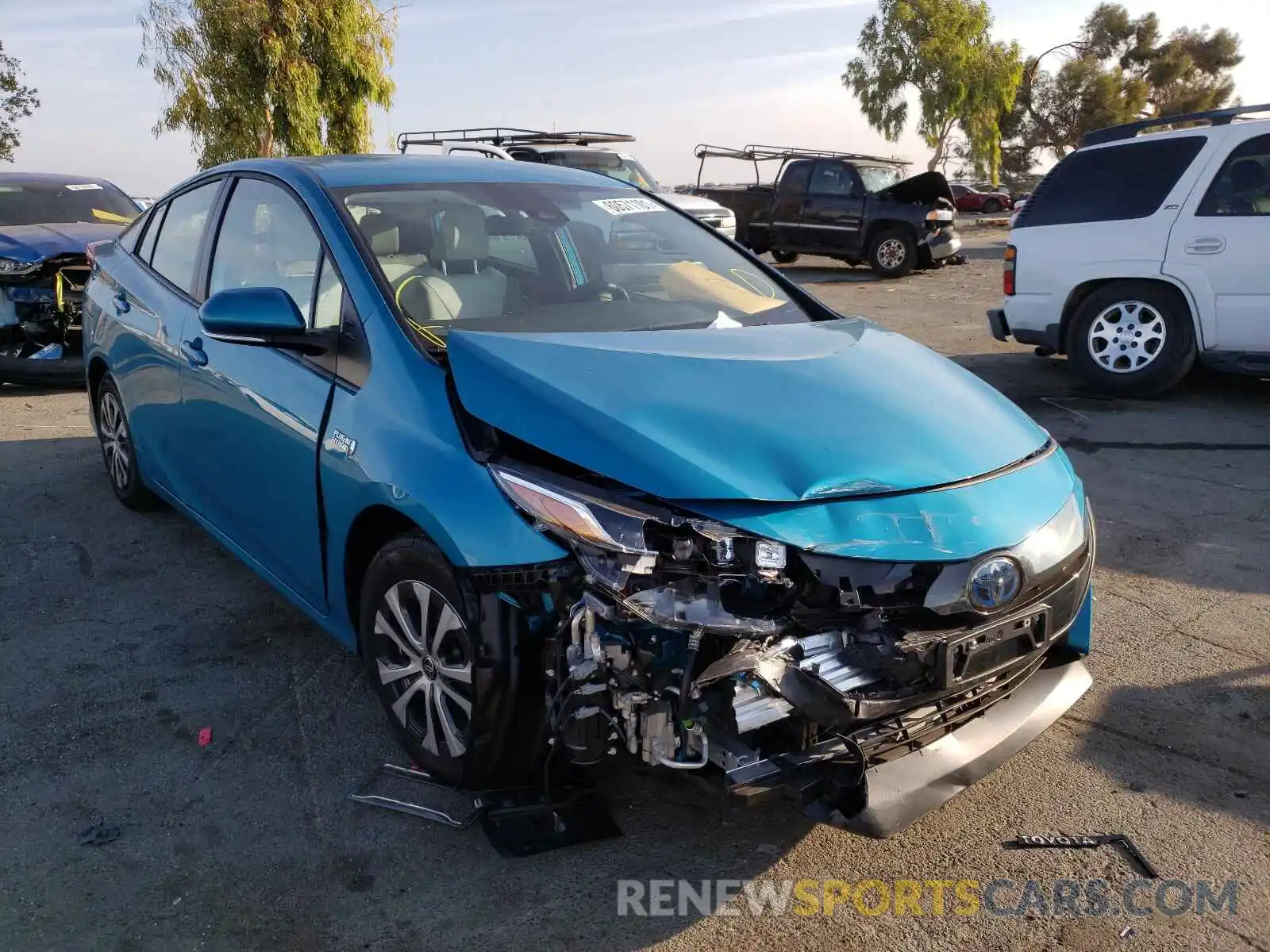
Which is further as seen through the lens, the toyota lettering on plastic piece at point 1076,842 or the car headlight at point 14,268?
the car headlight at point 14,268

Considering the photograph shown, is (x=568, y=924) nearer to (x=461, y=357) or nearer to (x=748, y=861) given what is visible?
(x=748, y=861)

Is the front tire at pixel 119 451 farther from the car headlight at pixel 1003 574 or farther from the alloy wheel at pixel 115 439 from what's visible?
the car headlight at pixel 1003 574

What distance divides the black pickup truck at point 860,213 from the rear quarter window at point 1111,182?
894 centimetres

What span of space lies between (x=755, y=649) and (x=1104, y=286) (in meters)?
6.78

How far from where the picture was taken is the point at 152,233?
4.93m

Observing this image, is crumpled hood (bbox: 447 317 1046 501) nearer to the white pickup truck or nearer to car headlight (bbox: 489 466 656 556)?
car headlight (bbox: 489 466 656 556)

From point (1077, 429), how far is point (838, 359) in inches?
178

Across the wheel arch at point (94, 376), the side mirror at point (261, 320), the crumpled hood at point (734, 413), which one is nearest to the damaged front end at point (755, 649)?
the crumpled hood at point (734, 413)

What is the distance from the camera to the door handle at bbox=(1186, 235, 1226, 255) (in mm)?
7305

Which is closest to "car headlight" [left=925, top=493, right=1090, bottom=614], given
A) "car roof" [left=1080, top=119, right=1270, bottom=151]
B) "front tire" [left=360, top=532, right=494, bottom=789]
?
"front tire" [left=360, top=532, right=494, bottom=789]

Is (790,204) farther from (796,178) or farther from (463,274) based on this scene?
(463,274)

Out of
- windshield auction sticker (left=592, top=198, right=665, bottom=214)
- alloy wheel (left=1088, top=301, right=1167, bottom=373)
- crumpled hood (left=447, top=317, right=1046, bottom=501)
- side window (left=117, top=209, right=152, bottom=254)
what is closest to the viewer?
crumpled hood (left=447, top=317, right=1046, bottom=501)

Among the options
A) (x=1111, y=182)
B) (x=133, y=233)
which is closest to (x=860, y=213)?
(x=1111, y=182)

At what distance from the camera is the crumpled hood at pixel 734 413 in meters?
2.50
